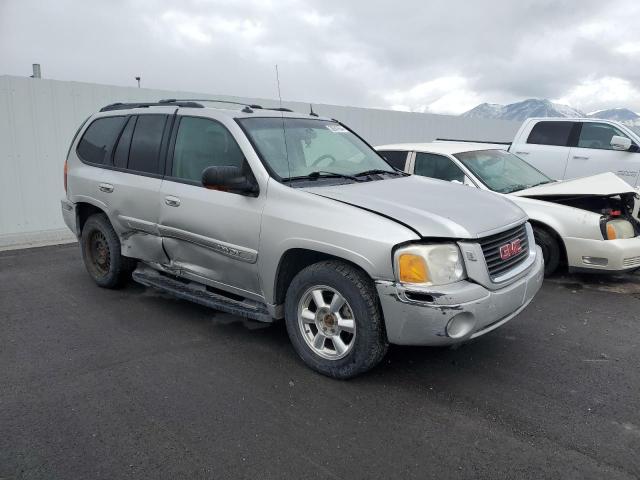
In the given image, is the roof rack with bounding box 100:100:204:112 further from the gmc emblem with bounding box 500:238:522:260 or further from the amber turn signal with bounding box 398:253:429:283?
the gmc emblem with bounding box 500:238:522:260

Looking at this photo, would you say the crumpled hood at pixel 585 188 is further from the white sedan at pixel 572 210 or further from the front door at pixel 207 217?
the front door at pixel 207 217

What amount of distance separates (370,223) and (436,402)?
119 cm

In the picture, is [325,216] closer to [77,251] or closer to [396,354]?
[396,354]

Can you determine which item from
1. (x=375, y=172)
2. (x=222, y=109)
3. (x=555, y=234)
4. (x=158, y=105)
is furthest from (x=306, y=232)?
(x=555, y=234)

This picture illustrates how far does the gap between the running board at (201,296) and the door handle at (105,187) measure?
80cm

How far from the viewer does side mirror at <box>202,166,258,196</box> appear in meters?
3.66

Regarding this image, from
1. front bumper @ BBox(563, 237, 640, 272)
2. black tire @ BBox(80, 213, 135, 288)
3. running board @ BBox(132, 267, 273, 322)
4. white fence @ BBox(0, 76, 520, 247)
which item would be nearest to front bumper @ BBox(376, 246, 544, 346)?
running board @ BBox(132, 267, 273, 322)

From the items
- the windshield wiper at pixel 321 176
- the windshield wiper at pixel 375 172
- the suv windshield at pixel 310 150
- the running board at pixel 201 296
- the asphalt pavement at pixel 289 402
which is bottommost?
the asphalt pavement at pixel 289 402

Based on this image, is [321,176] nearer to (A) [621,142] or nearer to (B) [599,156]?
(A) [621,142]

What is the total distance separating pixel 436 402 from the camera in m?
3.28

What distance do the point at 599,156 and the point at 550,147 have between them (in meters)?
0.74

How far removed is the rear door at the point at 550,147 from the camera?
8.52 meters

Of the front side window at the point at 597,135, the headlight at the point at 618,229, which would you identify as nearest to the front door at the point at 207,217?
the headlight at the point at 618,229

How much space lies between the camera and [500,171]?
6586 mm
